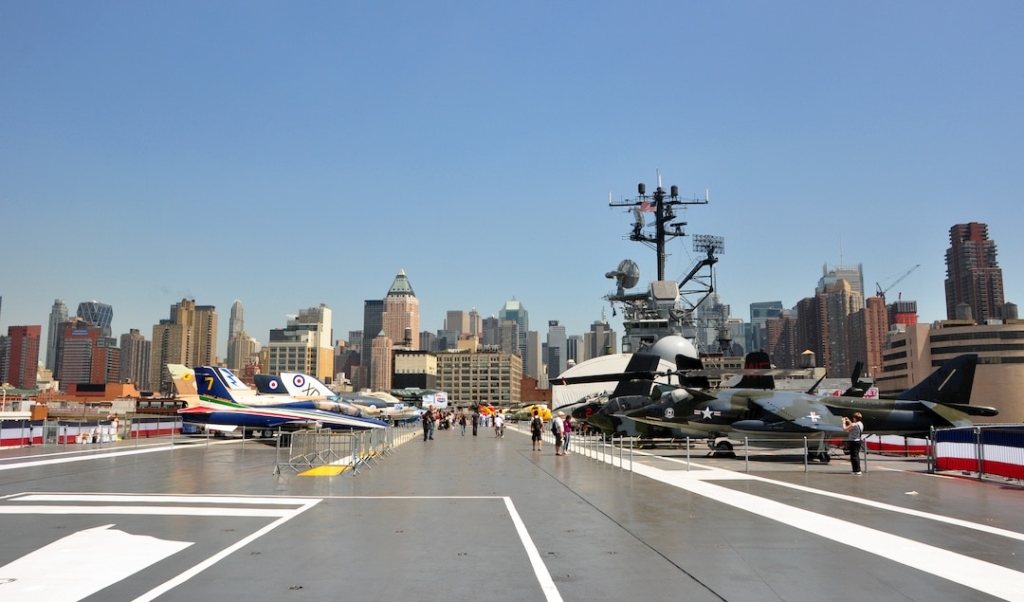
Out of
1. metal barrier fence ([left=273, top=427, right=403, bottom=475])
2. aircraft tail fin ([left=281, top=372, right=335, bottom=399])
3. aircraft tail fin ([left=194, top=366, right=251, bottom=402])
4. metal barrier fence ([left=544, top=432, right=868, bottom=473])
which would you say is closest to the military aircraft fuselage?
metal barrier fence ([left=544, top=432, right=868, bottom=473])

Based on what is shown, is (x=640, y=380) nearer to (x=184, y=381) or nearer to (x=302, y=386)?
(x=302, y=386)

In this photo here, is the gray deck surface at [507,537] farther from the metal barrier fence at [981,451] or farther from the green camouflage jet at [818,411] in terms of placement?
the green camouflage jet at [818,411]

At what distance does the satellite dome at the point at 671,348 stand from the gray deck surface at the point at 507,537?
5944 centimetres

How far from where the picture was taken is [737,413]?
95.1ft

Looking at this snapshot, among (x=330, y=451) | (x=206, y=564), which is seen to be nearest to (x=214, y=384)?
(x=330, y=451)

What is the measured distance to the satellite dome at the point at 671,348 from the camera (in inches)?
3179

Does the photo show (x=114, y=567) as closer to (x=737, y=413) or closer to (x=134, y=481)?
(x=134, y=481)

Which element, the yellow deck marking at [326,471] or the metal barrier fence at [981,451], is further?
the yellow deck marking at [326,471]

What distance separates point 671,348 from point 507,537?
2847 inches

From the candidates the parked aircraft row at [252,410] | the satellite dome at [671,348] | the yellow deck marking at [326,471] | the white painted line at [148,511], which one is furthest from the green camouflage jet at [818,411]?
the satellite dome at [671,348]

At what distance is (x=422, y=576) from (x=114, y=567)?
3.93 metres

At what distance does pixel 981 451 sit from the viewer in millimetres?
20906

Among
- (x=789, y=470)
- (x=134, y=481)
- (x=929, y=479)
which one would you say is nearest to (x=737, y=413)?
(x=789, y=470)

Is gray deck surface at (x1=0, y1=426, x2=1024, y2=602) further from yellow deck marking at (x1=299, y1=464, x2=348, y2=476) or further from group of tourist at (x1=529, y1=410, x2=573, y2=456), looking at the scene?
group of tourist at (x1=529, y1=410, x2=573, y2=456)
